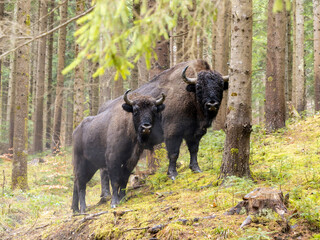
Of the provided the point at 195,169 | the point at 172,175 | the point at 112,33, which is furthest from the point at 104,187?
the point at 112,33

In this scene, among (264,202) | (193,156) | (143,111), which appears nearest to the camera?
(264,202)

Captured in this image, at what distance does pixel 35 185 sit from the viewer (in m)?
14.0

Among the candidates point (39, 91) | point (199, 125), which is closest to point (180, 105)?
point (199, 125)

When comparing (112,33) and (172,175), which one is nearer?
(112,33)

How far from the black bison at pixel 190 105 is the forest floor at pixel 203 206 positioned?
747 mm

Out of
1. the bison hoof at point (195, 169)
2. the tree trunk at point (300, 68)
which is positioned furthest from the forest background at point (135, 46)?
the bison hoof at point (195, 169)

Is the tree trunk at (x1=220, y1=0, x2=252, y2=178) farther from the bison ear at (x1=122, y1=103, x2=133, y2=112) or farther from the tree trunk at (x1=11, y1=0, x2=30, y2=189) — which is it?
the tree trunk at (x1=11, y1=0, x2=30, y2=189)

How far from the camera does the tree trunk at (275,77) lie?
1173 cm

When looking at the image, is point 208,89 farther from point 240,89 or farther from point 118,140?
point 118,140

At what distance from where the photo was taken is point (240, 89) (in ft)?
21.6

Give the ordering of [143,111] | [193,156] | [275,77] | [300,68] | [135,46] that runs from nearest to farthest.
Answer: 1. [135,46]
2. [143,111]
3. [193,156]
4. [275,77]
5. [300,68]

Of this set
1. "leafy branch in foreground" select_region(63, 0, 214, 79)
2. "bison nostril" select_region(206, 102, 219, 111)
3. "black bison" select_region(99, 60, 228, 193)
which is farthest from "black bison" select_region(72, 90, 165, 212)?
"leafy branch in foreground" select_region(63, 0, 214, 79)

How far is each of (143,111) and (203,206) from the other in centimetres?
318

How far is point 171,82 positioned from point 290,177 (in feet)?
13.5
